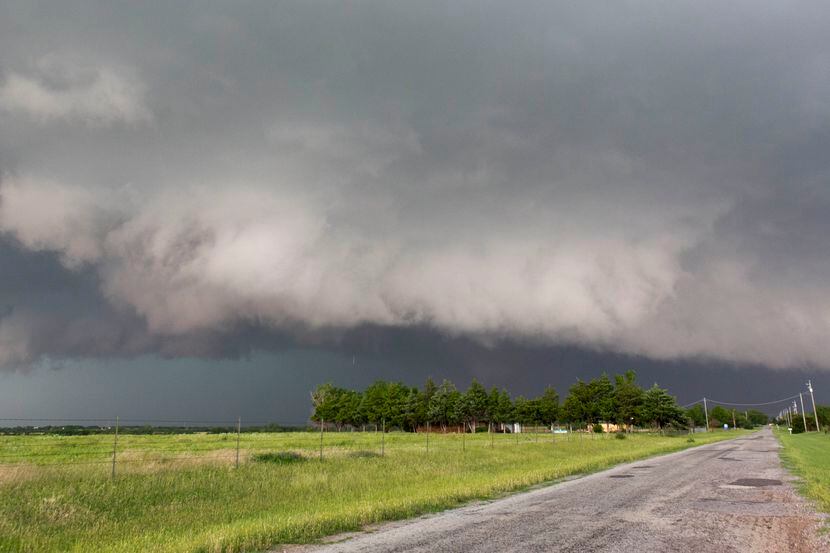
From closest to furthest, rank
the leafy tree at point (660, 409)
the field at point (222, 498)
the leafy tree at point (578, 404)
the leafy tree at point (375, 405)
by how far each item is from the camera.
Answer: the field at point (222, 498) < the leafy tree at point (660, 409) < the leafy tree at point (578, 404) < the leafy tree at point (375, 405)

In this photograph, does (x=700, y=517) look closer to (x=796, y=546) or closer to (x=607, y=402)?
(x=796, y=546)

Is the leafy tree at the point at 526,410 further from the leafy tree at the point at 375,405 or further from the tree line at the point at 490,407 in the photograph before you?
the leafy tree at the point at 375,405

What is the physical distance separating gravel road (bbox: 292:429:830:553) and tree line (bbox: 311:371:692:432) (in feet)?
265

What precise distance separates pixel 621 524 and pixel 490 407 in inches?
4137

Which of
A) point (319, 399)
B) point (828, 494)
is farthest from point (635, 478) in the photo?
point (319, 399)

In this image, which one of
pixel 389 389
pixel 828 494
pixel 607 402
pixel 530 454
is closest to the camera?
pixel 828 494

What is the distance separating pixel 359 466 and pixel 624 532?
1804 centimetres

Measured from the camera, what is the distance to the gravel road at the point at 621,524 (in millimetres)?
10508

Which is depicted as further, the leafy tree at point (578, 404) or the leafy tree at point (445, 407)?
the leafy tree at point (445, 407)

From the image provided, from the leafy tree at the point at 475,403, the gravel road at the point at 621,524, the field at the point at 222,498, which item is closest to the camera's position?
the gravel road at the point at 621,524

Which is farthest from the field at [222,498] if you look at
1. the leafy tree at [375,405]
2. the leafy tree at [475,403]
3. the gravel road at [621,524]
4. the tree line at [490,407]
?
the leafy tree at [375,405]

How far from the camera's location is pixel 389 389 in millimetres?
127000

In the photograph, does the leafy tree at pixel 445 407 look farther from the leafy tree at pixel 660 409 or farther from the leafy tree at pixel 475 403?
the leafy tree at pixel 660 409

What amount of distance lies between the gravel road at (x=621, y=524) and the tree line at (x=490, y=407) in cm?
8077
